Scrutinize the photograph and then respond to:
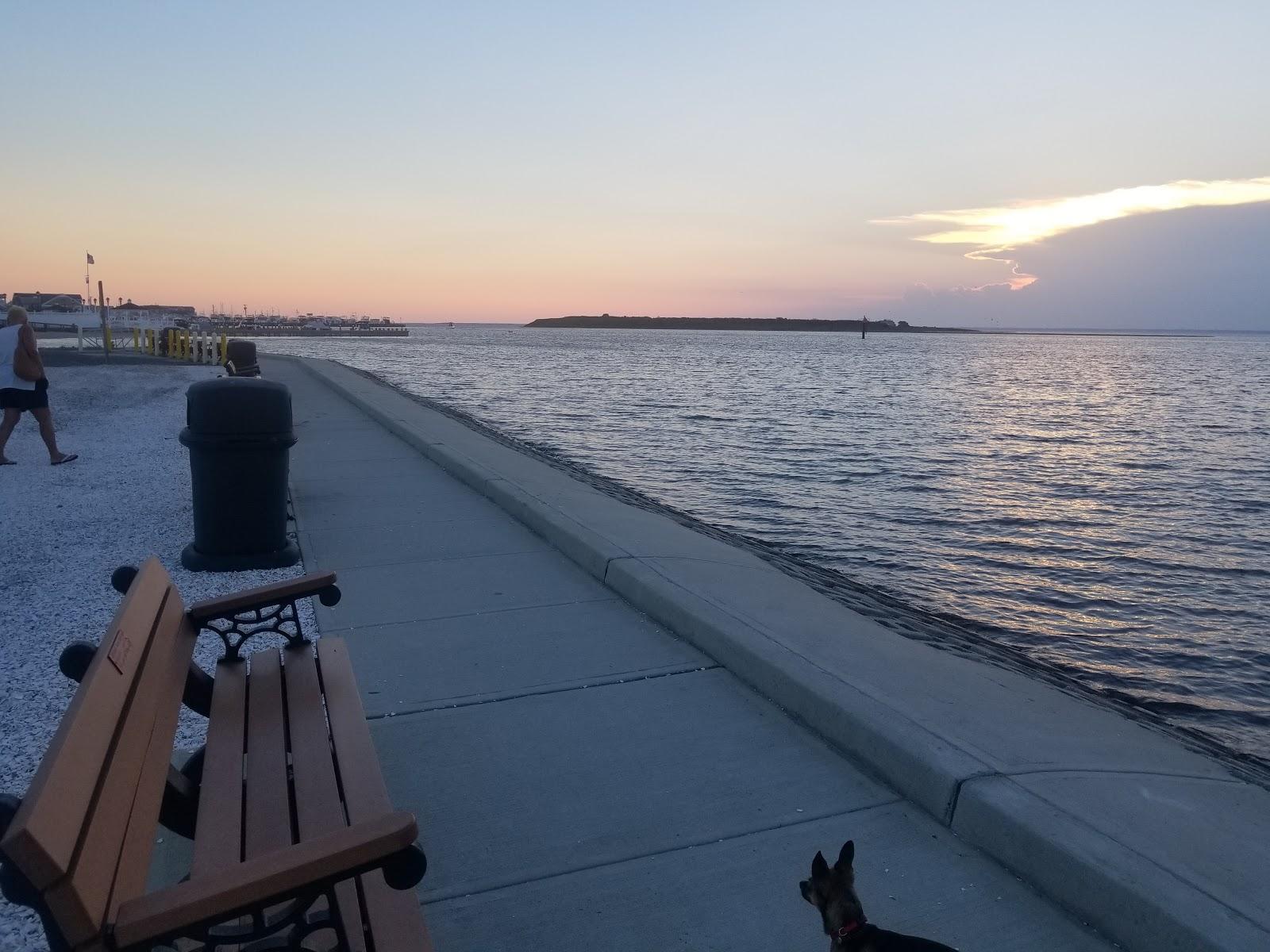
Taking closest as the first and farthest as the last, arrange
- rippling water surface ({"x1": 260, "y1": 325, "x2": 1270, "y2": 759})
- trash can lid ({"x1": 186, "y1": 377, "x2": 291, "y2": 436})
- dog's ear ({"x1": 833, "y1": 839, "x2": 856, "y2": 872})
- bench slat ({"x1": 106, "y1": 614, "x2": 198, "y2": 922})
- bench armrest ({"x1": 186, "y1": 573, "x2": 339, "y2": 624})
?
bench slat ({"x1": 106, "y1": 614, "x2": 198, "y2": 922}) → dog's ear ({"x1": 833, "y1": 839, "x2": 856, "y2": 872}) → bench armrest ({"x1": 186, "y1": 573, "x2": 339, "y2": 624}) → trash can lid ({"x1": 186, "y1": 377, "x2": 291, "y2": 436}) → rippling water surface ({"x1": 260, "y1": 325, "x2": 1270, "y2": 759})

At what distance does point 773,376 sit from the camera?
56.6m

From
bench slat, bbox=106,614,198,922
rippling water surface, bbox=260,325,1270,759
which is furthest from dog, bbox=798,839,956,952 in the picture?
rippling water surface, bbox=260,325,1270,759

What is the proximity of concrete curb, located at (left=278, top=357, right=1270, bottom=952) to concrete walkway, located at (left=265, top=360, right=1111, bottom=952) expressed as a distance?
109 mm

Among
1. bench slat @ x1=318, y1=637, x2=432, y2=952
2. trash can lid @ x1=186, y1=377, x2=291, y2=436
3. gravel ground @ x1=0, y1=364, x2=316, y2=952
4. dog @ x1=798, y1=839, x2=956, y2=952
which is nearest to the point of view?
bench slat @ x1=318, y1=637, x2=432, y2=952

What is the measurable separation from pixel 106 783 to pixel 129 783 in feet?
0.70

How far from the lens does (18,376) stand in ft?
33.8

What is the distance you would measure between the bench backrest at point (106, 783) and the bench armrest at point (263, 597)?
45 centimetres

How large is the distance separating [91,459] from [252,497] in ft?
20.5

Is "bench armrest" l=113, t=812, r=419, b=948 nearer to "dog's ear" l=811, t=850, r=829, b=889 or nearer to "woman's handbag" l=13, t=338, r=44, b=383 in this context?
"dog's ear" l=811, t=850, r=829, b=889

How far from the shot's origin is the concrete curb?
2.97 meters

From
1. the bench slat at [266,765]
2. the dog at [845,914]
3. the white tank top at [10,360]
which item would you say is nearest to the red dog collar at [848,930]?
the dog at [845,914]

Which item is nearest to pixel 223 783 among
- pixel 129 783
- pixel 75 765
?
pixel 129 783

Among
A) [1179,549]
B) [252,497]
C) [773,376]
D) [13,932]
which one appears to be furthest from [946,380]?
[13,932]

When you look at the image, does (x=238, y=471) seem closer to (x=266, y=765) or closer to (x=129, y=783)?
(x=266, y=765)
